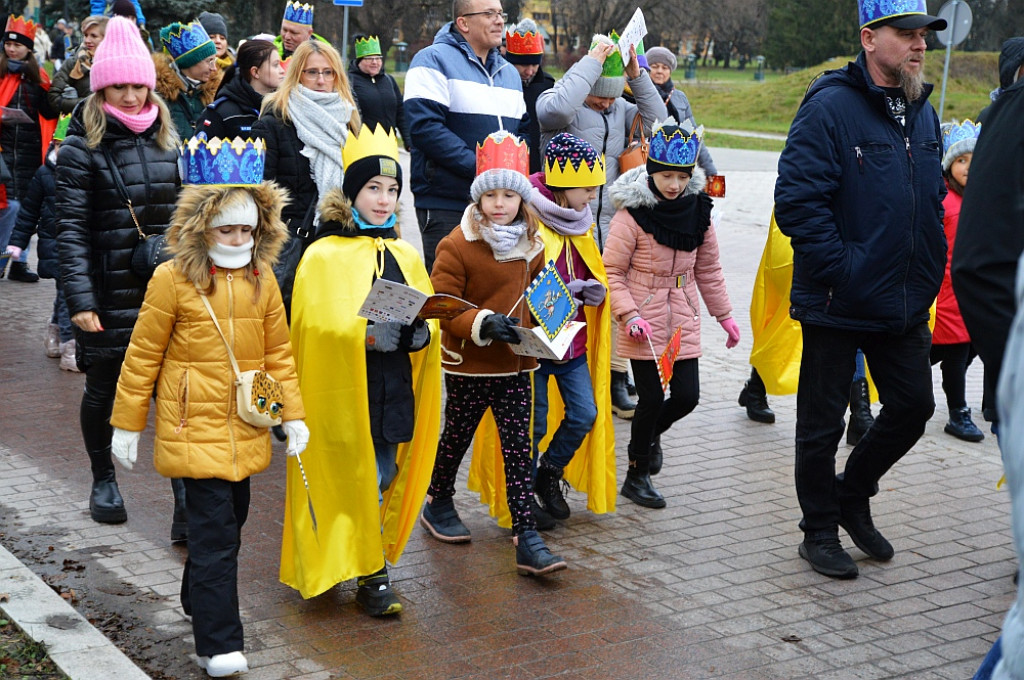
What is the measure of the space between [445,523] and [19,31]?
690 centimetres

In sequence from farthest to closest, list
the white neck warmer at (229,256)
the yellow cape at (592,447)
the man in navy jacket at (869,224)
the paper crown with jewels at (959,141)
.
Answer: the paper crown with jewels at (959,141) < the yellow cape at (592,447) < the man in navy jacket at (869,224) < the white neck warmer at (229,256)

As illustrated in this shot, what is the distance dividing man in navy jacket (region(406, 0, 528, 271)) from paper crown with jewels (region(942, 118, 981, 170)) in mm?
2494

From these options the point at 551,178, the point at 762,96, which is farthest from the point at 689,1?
the point at 551,178

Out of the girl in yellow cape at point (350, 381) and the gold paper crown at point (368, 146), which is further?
the gold paper crown at point (368, 146)

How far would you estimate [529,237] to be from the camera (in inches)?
222

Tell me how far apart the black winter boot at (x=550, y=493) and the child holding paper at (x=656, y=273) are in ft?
1.58

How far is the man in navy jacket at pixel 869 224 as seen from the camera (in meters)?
5.23

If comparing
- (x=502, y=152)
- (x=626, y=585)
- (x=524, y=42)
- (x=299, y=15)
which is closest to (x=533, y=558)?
(x=626, y=585)

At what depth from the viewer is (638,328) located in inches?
241

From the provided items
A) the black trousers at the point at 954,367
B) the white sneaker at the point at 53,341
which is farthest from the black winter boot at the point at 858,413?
the white sneaker at the point at 53,341

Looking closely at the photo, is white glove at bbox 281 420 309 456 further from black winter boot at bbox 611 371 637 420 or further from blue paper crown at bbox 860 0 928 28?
black winter boot at bbox 611 371 637 420

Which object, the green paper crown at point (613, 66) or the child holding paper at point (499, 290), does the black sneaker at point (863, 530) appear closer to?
the child holding paper at point (499, 290)

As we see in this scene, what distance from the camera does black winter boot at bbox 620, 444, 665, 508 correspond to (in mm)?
6449

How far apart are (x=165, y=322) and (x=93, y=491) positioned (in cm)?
197
